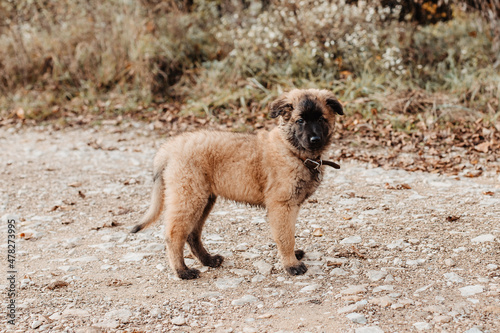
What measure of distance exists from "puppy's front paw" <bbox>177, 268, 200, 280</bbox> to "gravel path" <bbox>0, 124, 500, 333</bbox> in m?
0.06

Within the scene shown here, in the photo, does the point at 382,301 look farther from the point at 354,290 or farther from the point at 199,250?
the point at 199,250

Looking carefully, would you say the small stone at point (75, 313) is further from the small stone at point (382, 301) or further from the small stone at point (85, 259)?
the small stone at point (382, 301)

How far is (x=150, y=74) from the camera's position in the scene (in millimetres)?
9898

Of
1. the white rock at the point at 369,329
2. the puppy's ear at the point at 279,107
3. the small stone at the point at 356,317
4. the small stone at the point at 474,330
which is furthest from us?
the puppy's ear at the point at 279,107

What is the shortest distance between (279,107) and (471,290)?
76.0 inches

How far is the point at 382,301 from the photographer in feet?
10.0

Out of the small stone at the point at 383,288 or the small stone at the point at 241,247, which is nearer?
the small stone at the point at 383,288

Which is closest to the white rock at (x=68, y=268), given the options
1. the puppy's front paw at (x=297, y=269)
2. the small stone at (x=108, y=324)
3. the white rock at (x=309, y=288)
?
the small stone at (x=108, y=324)

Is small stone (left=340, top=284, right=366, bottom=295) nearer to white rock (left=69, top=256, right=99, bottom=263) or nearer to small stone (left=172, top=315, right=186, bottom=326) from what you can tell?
small stone (left=172, top=315, right=186, bottom=326)

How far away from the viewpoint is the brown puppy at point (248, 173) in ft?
12.0

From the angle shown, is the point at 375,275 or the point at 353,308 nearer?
the point at 353,308

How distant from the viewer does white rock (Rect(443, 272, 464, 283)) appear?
10.7 ft

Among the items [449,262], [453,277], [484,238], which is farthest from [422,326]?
[484,238]

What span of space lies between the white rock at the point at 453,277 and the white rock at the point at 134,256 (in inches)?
93.1
